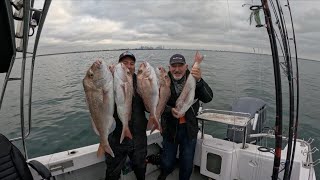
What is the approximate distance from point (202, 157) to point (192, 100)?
47.6 inches

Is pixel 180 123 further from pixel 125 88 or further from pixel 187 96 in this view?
pixel 125 88

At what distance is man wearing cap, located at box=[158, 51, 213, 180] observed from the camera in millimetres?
3818

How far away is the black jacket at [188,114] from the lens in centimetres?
380

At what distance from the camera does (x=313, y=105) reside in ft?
51.2

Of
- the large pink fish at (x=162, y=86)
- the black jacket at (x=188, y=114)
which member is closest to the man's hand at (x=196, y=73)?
the black jacket at (x=188, y=114)

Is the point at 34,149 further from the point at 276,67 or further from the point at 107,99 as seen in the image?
the point at 276,67

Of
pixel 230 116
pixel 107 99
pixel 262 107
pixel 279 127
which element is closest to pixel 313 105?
pixel 262 107

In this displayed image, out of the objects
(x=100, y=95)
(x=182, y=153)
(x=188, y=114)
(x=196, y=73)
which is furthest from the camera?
(x=182, y=153)

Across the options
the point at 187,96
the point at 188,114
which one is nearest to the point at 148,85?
the point at 187,96

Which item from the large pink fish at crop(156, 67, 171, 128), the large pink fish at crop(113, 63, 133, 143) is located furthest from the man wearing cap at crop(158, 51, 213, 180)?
the large pink fish at crop(113, 63, 133, 143)

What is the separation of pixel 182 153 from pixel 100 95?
1932mm

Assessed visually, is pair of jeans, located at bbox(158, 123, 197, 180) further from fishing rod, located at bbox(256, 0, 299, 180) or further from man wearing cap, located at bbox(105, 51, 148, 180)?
fishing rod, located at bbox(256, 0, 299, 180)

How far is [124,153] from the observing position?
368 centimetres

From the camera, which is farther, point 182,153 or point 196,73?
point 182,153
